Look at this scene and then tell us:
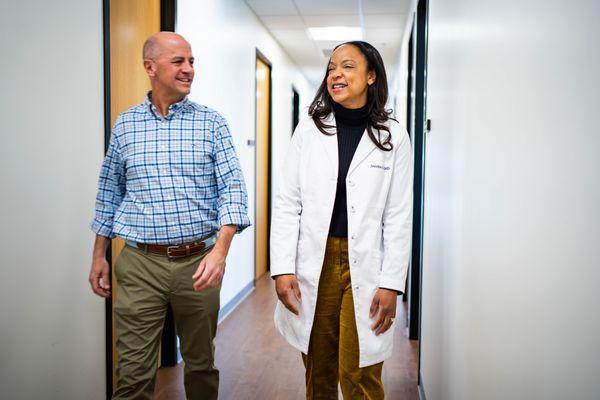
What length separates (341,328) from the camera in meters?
1.61

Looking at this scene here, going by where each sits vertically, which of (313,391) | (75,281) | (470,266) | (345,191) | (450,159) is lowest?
(313,391)

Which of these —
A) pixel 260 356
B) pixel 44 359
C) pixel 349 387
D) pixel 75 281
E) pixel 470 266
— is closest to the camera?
pixel 470 266

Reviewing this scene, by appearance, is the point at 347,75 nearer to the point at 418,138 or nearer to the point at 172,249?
the point at 172,249

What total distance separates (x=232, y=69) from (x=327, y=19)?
55.9 inches

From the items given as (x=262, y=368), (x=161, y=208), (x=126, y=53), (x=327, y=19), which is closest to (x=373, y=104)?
(x=161, y=208)

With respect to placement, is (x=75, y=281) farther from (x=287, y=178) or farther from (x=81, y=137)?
(x=287, y=178)

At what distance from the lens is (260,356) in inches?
123

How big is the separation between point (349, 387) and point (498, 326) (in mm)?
595

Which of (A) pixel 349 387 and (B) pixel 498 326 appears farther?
(A) pixel 349 387

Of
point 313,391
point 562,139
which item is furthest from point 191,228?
point 562,139

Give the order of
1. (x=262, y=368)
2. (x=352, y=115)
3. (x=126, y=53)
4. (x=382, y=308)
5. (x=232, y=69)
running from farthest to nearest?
1. (x=232, y=69)
2. (x=262, y=368)
3. (x=126, y=53)
4. (x=352, y=115)
5. (x=382, y=308)

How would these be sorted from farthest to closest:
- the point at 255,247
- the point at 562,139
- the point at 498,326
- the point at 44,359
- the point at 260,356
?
the point at 255,247
the point at 260,356
the point at 44,359
the point at 498,326
the point at 562,139

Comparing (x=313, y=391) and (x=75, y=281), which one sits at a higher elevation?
(x=75, y=281)

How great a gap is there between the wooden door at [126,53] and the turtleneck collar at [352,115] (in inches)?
46.1
